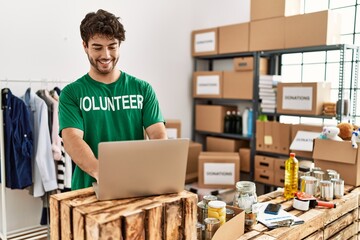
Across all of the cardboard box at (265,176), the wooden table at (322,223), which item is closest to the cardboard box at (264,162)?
the cardboard box at (265,176)

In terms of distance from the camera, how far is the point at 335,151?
2209mm

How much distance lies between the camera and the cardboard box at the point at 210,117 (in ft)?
12.6

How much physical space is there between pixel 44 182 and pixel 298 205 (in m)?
1.98

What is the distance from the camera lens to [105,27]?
139 centimetres

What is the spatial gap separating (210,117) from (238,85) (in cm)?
56

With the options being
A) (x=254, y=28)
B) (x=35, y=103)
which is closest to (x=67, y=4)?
(x=35, y=103)

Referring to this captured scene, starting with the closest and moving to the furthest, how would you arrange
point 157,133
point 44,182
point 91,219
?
point 91,219 → point 157,133 → point 44,182

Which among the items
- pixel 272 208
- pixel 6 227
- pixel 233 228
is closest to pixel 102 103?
pixel 233 228

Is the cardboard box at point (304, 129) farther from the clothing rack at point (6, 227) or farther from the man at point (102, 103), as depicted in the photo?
the clothing rack at point (6, 227)

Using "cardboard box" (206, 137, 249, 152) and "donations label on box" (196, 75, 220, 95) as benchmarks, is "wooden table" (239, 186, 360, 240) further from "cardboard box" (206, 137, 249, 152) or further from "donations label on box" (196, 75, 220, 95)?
"donations label on box" (196, 75, 220, 95)

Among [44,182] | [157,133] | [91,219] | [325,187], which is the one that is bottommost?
[44,182]

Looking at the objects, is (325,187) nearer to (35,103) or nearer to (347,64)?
(347,64)

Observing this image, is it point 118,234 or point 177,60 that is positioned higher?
point 177,60

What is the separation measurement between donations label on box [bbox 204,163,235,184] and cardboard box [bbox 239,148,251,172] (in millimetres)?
238
